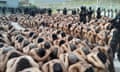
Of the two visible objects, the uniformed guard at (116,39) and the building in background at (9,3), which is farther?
the building in background at (9,3)

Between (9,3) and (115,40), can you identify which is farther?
(9,3)

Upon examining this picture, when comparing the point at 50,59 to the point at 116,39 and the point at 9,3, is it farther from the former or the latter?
the point at 9,3

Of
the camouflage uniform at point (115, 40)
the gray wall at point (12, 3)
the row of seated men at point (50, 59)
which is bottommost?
the gray wall at point (12, 3)

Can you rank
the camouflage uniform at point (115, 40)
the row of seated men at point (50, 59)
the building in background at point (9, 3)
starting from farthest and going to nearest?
1. the building in background at point (9, 3)
2. the camouflage uniform at point (115, 40)
3. the row of seated men at point (50, 59)

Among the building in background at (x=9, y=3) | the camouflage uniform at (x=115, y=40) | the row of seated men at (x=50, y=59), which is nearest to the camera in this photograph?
the row of seated men at (x=50, y=59)

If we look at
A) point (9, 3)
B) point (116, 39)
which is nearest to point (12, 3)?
point (9, 3)

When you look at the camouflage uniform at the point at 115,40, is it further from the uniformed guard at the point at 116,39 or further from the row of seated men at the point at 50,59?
the row of seated men at the point at 50,59

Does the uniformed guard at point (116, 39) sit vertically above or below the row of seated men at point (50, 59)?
below

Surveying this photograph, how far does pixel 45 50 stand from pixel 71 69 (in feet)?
4.82

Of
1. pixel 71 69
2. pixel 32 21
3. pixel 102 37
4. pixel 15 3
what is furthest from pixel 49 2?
pixel 71 69

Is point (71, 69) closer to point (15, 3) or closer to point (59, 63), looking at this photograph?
point (59, 63)

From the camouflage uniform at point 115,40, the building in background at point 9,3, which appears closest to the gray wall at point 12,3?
the building in background at point 9,3

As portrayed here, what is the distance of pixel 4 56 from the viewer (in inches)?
316

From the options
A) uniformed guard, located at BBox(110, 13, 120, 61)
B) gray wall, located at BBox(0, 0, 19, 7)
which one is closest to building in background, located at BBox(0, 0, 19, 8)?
gray wall, located at BBox(0, 0, 19, 7)
